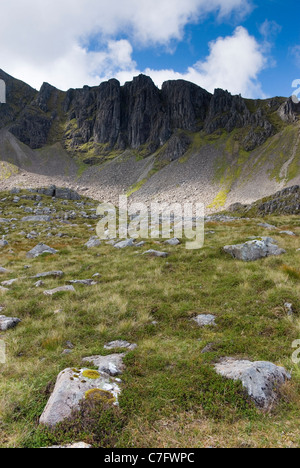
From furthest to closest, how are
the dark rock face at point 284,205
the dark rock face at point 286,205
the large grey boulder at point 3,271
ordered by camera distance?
the dark rock face at point 284,205
the dark rock face at point 286,205
the large grey boulder at point 3,271

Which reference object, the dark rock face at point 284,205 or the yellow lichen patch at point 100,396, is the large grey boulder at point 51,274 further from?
the dark rock face at point 284,205

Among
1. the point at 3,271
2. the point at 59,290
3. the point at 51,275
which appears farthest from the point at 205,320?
the point at 3,271

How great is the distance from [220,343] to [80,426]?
168 inches

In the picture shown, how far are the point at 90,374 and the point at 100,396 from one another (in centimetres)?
69

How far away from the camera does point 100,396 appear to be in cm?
454

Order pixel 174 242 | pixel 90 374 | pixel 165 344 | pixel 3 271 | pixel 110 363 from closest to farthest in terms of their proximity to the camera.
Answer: pixel 90 374 < pixel 110 363 < pixel 165 344 < pixel 3 271 < pixel 174 242

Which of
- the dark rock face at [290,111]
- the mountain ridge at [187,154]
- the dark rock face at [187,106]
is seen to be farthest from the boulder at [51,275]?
the dark rock face at [187,106]

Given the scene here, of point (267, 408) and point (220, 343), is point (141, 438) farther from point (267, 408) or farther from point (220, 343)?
point (220, 343)

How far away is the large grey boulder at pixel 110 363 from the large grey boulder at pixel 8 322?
13.7 ft

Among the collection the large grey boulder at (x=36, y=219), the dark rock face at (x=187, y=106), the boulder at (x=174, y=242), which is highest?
the dark rock face at (x=187, y=106)

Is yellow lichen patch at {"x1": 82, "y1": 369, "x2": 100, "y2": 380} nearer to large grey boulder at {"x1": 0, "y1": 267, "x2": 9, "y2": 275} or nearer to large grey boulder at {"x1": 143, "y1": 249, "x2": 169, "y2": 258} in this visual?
large grey boulder at {"x1": 143, "y1": 249, "x2": 169, "y2": 258}

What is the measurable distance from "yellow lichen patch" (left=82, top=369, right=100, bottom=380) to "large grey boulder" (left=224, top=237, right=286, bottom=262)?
11.1m

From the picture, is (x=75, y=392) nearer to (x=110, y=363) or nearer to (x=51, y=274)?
(x=110, y=363)

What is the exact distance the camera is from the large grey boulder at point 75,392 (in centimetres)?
421
